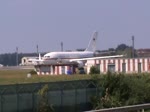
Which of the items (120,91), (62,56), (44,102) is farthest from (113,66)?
(44,102)

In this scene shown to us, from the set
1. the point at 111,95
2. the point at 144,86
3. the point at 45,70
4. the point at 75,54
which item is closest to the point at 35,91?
the point at 111,95

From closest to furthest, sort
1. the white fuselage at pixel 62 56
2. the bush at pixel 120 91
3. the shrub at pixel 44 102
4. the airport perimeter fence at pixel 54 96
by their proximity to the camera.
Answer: the airport perimeter fence at pixel 54 96
the shrub at pixel 44 102
the bush at pixel 120 91
the white fuselage at pixel 62 56

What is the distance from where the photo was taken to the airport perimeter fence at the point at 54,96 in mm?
27688

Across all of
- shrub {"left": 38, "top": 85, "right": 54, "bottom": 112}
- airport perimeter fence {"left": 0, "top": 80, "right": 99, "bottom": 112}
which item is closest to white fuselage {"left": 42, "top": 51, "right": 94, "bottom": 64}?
airport perimeter fence {"left": 0, "top": 80, "right": 99, "bottom": 112}

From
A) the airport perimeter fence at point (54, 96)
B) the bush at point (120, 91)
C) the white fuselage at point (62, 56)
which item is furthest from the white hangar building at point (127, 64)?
the airport perimeter fence at point (54, 96)

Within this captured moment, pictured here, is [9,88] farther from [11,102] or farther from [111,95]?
[111,95]

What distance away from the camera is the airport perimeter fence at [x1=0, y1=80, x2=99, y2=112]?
2769 cm

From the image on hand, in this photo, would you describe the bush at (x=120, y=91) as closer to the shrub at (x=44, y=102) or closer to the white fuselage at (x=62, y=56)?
the shrub at (x=44, y=102)

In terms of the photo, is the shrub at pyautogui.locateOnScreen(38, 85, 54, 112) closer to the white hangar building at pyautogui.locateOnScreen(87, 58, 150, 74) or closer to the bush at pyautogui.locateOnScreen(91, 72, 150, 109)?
the bush at pyautogui.locateOnScreen(91, 72, 150, 109)

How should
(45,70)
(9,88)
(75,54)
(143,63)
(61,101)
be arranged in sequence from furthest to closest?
(75,54) → (45,70) → (143,63) → (61,101) → (9,88)

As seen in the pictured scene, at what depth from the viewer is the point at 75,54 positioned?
149250 millimetres

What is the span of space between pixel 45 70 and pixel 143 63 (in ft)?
62.7

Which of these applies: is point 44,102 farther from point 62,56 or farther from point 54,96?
point 62,56

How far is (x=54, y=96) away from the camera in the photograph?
30.4 m
